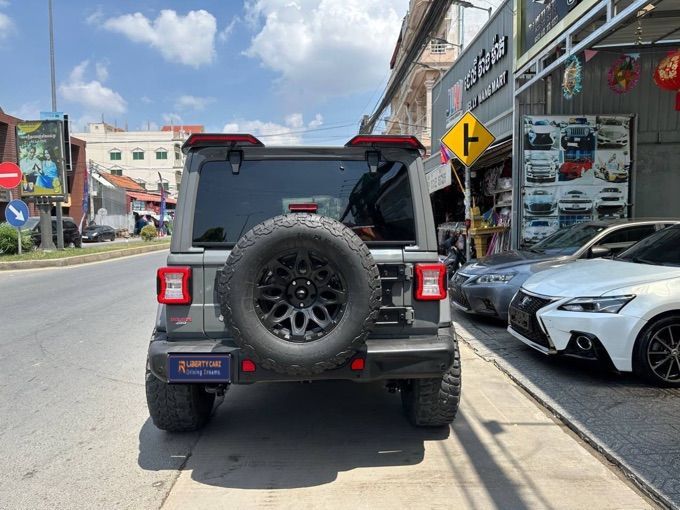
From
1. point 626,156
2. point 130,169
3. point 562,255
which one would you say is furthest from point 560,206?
point 130,169

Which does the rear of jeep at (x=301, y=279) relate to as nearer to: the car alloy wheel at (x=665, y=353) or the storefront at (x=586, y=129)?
the car alloy wheel at (x=665, y=353)

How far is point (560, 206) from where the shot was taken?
1062 centimetres

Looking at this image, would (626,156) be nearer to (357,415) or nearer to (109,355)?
(357,415)

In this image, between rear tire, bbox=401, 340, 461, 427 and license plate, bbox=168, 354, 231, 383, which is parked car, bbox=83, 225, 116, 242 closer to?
license plate, bbox=168, 354, 231, 383

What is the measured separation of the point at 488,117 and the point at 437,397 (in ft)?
35.6

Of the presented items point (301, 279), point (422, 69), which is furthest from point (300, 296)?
point (422, 69)

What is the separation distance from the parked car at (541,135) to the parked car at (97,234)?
33220 mm

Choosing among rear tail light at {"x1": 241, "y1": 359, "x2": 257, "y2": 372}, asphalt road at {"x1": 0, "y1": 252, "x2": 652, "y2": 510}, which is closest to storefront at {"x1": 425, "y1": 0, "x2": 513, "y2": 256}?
asphalt road at {"x1": 0, "y1": 252, "x2": 652, "y2": 510}

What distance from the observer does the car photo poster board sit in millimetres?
10461

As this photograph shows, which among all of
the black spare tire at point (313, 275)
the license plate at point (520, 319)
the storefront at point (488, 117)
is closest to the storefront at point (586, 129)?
the storefront at point (488, 117)

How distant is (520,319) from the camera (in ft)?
18.2

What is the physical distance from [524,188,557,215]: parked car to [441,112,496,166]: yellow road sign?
5.70 ft

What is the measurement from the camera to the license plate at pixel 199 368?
123 inches

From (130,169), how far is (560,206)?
7967cm
